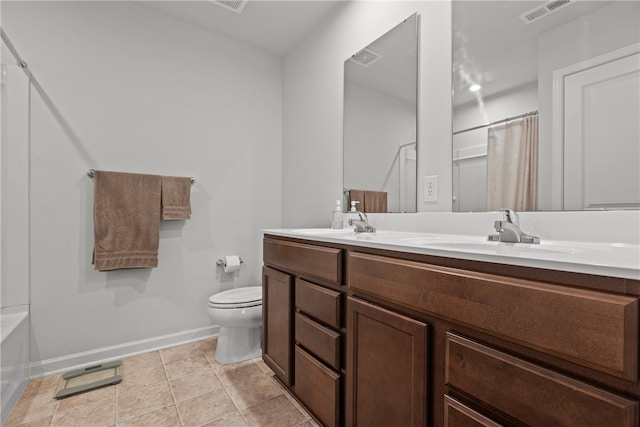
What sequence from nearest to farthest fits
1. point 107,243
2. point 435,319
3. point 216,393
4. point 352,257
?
point 435,319 → point 352,257 → point 216,393 → point 107,243

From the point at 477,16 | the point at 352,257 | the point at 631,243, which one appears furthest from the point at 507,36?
the point at 352,257

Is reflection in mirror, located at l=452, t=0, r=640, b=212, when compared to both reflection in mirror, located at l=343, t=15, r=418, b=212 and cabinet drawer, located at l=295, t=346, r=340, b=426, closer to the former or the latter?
reflection in mirror, located at l=343, t=15, r=418, b=212

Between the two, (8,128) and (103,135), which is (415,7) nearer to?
(103,135)

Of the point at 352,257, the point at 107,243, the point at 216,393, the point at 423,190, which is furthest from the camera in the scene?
the point at 107,243

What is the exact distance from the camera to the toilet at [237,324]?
1896 millimetres

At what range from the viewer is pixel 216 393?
160 cm

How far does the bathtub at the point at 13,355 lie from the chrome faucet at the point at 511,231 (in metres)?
2.21

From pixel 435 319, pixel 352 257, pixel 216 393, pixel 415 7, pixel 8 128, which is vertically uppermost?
pixel 415 7

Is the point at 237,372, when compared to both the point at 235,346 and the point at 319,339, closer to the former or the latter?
the point at 235,346

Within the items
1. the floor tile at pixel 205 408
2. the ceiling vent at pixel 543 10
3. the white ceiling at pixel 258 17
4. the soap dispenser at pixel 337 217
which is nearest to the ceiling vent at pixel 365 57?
the white ceiling at pixel 258 17

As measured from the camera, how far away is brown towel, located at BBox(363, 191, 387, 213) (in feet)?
5.71

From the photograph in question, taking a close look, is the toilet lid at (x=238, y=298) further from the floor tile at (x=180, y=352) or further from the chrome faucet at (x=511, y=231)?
the chrome faucet at (x=511, y=231)

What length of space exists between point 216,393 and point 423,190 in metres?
1.52

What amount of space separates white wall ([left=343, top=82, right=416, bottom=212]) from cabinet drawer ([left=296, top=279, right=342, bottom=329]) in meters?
0.66
